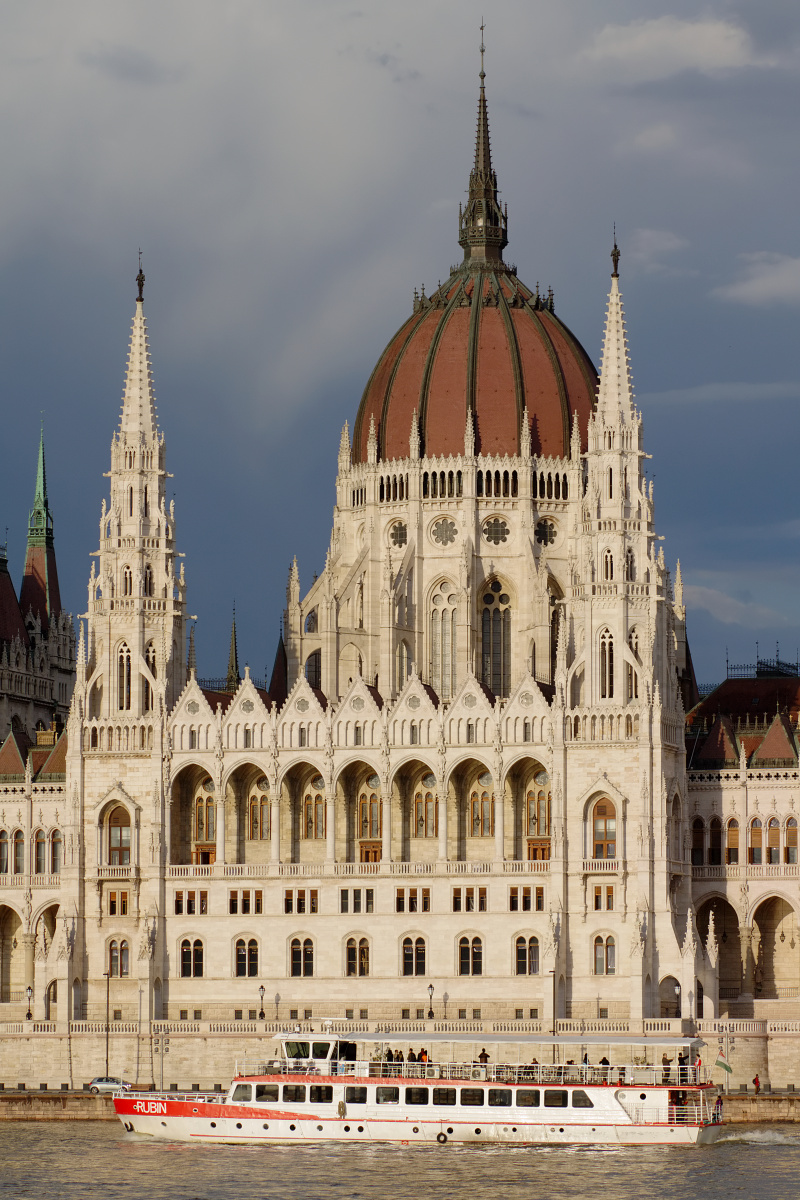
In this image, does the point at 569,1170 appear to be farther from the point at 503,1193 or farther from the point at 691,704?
the point at 691,704

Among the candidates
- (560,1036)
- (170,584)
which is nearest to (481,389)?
(170,584)

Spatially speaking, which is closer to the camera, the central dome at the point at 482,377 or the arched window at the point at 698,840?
the arched window at the point at 698,840

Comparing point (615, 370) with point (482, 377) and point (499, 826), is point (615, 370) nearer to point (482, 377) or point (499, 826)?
point (482, 377)

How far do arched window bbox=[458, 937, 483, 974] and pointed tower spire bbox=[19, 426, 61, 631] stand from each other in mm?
52771

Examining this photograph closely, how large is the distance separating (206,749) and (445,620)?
17364 mm

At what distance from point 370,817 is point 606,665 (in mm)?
13060

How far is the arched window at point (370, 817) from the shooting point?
5468 inches

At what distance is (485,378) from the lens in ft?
497

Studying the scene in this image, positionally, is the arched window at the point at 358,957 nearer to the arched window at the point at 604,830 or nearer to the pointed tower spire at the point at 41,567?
the arched window at the point at 604,830

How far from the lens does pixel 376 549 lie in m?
152

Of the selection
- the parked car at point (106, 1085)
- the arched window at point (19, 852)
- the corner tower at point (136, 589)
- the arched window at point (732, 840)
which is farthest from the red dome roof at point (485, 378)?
the parked car at point (106, 1085)

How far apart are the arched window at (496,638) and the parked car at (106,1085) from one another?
30792mm

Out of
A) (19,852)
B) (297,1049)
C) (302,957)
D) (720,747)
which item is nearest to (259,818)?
(302,957)

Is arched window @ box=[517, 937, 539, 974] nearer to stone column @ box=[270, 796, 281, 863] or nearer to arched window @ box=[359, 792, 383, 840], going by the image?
arched window @ box=[359, 792, 383, 840]
